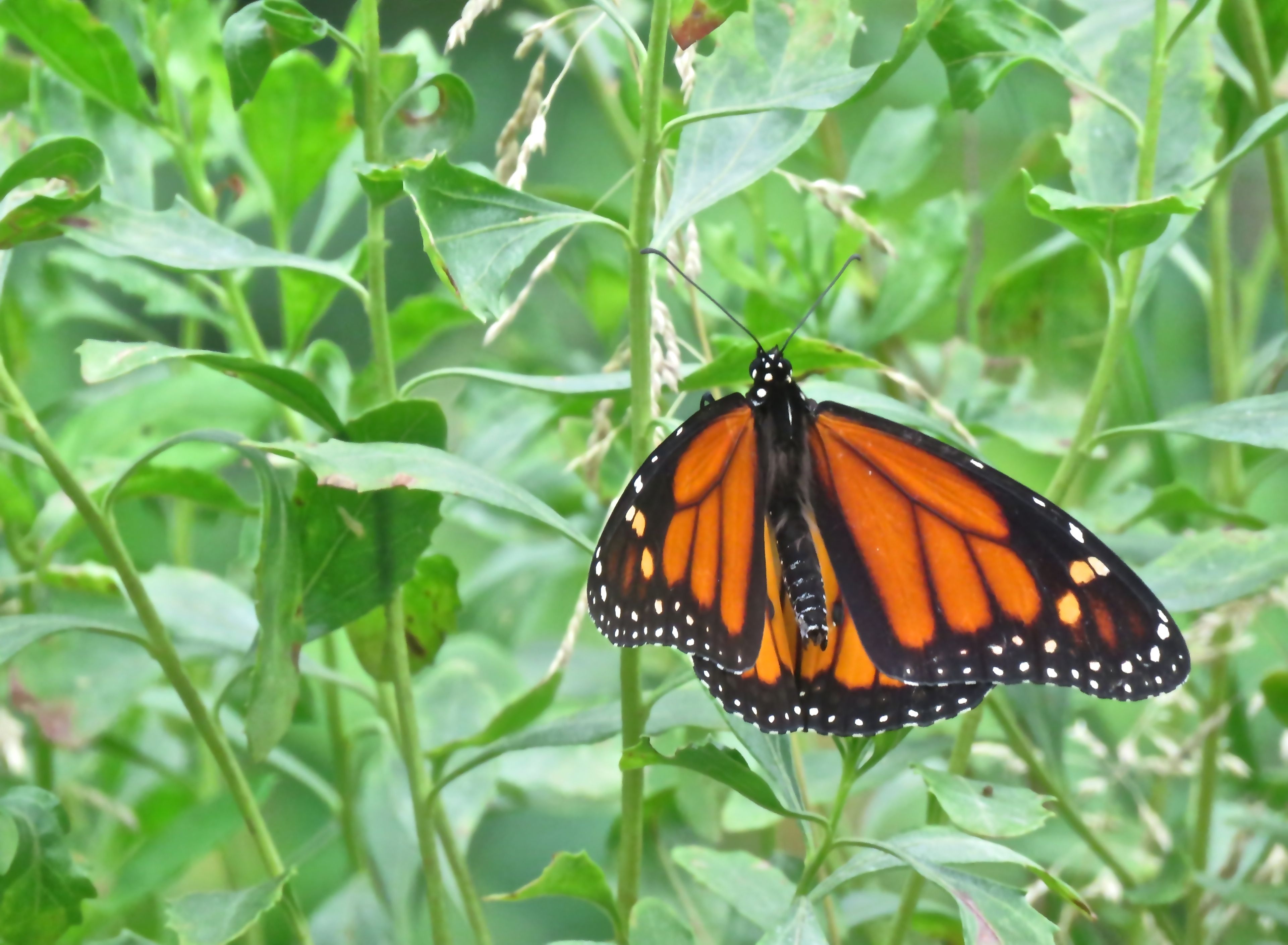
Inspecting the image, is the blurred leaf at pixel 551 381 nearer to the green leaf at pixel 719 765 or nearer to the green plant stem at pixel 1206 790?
the green leaf at pixel 719 765

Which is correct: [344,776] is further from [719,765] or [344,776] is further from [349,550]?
[719,765]

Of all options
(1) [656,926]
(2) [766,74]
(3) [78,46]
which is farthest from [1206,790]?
(3) [78,46]

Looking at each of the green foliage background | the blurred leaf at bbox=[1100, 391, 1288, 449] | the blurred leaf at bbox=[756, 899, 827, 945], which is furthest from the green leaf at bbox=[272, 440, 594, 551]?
the blurred leaf at bbox=[1100, 391, 1288, 449]

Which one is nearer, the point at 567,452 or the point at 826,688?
the point at 826,688

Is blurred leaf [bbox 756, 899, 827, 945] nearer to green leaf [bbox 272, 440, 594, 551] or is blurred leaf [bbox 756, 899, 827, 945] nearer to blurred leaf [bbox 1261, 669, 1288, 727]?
green leaf [bbox 272, 440, 594, 551]

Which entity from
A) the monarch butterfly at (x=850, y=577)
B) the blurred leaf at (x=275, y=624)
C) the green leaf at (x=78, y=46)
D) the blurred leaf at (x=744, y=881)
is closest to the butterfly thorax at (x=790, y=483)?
the monarch butterfly at (x=850, y=577)

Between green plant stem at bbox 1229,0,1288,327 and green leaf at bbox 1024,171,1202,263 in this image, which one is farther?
green plant stem at bbox 1229,0,1288,327
